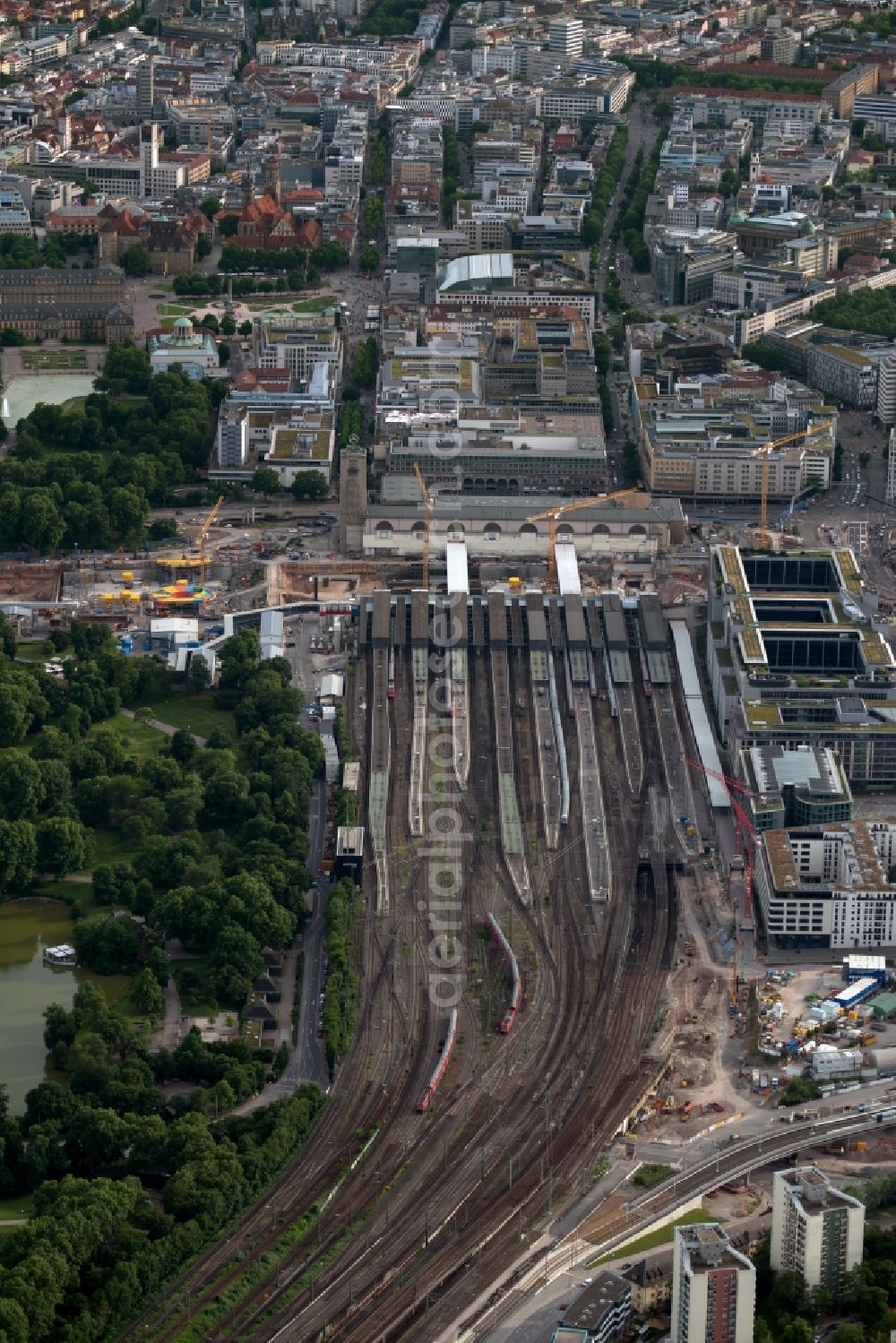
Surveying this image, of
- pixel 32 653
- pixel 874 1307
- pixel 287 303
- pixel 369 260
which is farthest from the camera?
pixel 369 260

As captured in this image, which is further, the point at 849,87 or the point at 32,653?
the point at 849,87

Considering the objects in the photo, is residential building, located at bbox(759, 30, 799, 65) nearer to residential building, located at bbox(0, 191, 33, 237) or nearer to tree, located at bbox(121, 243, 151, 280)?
residential building, located at bbox(0, 191, 33, 237)

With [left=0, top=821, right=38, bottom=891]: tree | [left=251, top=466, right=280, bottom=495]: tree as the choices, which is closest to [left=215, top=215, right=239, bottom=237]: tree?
[left=251, top=466, right=280, bottom=495]: tree

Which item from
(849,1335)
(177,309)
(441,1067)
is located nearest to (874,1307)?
(849,1335)

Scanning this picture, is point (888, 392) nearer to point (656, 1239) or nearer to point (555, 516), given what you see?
point (555, 516)

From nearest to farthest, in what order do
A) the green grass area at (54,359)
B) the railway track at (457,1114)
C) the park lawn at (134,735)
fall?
the railway track at (457,1114), the park lawn at (134,735), the green grass area at (54,359)

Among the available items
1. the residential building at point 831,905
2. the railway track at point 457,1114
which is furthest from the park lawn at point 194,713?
the residential building at point 831,905

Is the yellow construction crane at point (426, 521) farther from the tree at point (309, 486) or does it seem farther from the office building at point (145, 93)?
the office building at point (145, 93)
